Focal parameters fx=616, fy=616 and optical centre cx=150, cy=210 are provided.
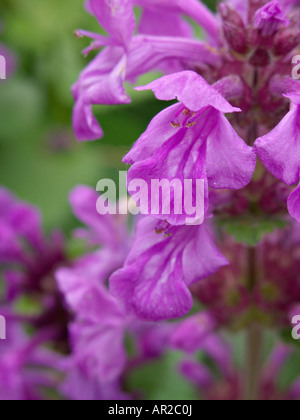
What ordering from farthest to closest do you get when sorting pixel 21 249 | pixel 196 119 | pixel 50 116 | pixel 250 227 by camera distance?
pixel 50 116
pixel 21 249
pixel 250 227
pixel 196 119

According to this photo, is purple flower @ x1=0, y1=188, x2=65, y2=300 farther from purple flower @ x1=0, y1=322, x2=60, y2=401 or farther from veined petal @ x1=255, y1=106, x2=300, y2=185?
veined petal @ x1=255, y1=106, x2=300, y2=185

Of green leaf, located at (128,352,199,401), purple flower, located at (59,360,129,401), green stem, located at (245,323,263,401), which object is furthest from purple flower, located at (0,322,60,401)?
green stem, located at (245,323,263,401)

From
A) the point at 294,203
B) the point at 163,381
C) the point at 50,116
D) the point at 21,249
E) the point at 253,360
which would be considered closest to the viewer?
the point at 294,203

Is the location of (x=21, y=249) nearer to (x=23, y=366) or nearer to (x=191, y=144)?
(x=23, y=366)

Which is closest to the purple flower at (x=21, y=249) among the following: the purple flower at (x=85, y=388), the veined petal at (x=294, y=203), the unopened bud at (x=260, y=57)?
the purple flower at (x=85, y=388)

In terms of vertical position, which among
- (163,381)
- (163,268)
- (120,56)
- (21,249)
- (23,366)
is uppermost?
(120,56)

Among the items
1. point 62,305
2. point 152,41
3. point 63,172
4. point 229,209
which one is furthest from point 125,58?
point 63,172

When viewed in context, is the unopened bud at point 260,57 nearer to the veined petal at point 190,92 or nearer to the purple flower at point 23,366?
the veined petal at point 190,92

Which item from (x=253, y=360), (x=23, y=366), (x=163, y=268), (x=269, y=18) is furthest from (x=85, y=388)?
(x=269, y=18)
